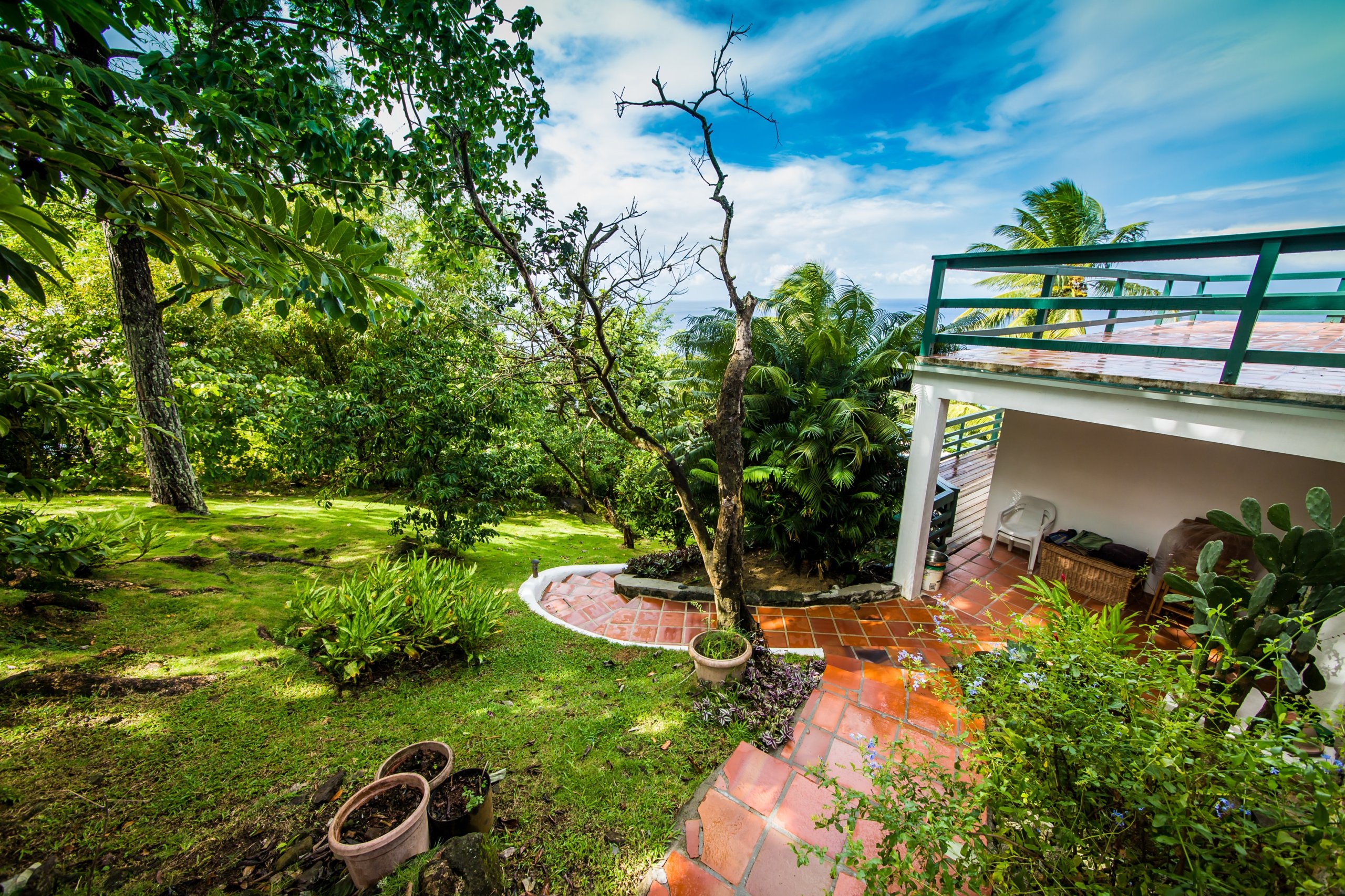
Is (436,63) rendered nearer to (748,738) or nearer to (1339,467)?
(748,738)

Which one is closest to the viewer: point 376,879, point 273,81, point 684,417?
point 376,879

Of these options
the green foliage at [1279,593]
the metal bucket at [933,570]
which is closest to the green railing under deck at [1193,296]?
the green foliage at [1279,593]

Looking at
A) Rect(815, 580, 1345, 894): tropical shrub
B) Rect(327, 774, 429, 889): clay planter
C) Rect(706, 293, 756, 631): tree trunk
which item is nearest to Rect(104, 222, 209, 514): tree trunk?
Rect(327, 774, 429, 889): clay planter

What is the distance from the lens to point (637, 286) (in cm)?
448

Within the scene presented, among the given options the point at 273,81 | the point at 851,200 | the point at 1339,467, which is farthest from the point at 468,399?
the point at 1339,467

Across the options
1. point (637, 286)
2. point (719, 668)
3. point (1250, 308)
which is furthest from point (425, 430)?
point (1250, 308)

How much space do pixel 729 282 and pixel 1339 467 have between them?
6086 millimetres

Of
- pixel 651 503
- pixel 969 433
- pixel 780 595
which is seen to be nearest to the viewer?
pixel 780 595

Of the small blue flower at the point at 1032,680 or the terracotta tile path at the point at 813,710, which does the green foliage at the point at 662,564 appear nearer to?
the terracotta tile path at the point at 813,710

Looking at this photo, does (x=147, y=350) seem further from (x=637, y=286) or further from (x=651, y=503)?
(x=651, y=503)

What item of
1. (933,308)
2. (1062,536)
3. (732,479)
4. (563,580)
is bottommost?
(563,580)

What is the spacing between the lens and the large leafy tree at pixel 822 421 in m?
5.81

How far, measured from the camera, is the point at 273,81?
3371mm

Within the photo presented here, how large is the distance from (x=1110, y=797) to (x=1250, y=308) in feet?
11.0
